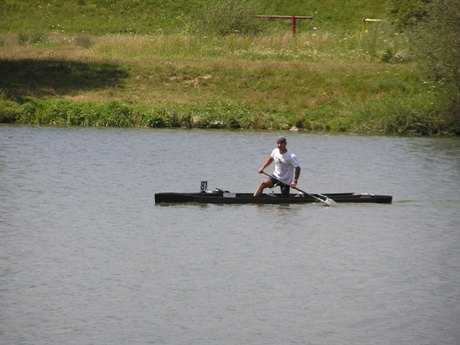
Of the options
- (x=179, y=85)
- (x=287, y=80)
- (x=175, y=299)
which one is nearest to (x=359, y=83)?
(x=287, y=80)

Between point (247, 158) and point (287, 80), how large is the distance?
12.3 m

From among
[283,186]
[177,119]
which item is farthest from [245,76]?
[283,186]

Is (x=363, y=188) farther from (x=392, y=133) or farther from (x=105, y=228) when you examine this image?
(x=392, y=133)

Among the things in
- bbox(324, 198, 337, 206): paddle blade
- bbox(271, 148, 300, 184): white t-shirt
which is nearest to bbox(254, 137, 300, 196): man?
bbox(271, 148, 300, 184): white t-shirt

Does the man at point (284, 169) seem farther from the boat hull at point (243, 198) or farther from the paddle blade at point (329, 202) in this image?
the paddle blade at point (329, 202)

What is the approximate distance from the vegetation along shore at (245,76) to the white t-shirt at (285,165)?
16.8 metres

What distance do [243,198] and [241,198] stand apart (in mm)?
47

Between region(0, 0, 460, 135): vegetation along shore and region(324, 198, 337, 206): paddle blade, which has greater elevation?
region(0, 0, 460, 135): vegetation along shore

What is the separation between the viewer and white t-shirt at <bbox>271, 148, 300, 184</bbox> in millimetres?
27594

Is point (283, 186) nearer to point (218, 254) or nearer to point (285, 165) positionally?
point (285, 165)

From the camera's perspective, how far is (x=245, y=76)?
49.1 meters

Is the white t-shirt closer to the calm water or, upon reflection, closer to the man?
the man

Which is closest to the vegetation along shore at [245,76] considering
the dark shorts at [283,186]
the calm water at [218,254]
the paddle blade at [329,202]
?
the calm water at [218,254]

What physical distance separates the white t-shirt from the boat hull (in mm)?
441
